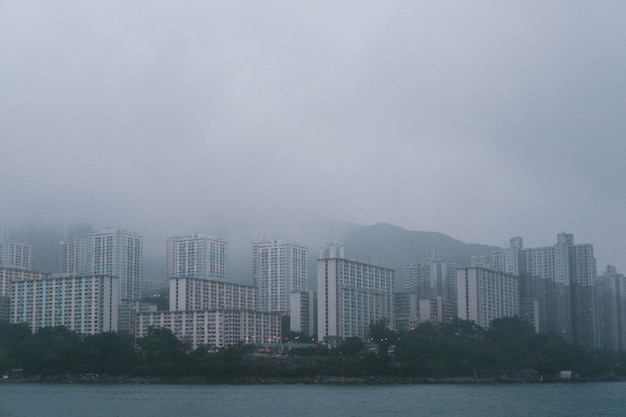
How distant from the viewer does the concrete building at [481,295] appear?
39.9m

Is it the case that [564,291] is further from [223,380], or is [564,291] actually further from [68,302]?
[68,302]

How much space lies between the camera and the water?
1914 centimetres

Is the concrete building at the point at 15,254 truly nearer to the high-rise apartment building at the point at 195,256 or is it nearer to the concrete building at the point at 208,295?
the high-rise apartment building at the point at 195,256

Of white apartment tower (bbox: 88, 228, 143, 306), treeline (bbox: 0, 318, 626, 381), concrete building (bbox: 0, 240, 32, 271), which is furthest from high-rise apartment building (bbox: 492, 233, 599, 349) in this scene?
concrete building (bbox: 0, 240, 32, 271)

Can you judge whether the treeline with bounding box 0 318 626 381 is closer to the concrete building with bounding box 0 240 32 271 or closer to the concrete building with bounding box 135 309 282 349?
the concrete building with bounding box 135 309 282 349

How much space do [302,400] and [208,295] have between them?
1777 cm

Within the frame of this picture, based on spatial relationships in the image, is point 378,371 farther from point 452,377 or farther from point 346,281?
point 346,281

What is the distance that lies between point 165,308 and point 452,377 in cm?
1549

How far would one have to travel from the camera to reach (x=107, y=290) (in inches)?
1475

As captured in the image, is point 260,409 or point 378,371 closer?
point 260,409

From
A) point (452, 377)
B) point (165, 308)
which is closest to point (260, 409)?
point (452, 377)

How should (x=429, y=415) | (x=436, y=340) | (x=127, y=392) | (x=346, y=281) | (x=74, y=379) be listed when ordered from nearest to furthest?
(x=429, y=415) → (x=127, y=392) → (x=74, y=379) → (x=436, y=340) → (x=346, y=281)

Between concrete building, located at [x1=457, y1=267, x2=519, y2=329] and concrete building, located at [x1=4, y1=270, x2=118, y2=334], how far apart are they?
15663 millimetres

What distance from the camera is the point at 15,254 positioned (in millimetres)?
49469
